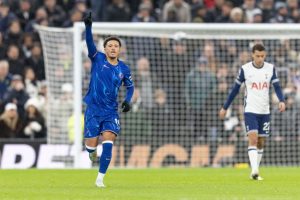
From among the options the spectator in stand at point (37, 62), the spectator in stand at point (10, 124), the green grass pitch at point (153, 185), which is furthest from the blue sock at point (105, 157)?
the spectator in stand at point (37, 62)

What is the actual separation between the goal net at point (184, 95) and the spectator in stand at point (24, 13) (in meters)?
2.91

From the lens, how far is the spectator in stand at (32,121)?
24969mm

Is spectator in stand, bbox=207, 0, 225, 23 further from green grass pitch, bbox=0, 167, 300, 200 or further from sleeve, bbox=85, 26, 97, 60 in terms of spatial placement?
sleeve, bbox=85, 26, 97, 60

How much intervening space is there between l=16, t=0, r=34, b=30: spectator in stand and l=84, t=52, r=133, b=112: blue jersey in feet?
41.0

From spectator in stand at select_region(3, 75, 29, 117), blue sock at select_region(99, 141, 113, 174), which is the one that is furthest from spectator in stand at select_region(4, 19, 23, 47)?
blue sock at select_region(99, 141, 113, 174)

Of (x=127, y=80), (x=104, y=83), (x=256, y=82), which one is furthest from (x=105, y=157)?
(x=256, y=82)

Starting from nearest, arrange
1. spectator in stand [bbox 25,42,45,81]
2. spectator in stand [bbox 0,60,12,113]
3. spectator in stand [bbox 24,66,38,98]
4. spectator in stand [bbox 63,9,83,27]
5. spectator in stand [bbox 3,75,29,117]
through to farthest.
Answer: spectator in stand [bbox 3,75,29,117], spectator in stand [bbox 0,60,12,113], spectator in stand [bbox 24,66,38,98], spectator in stand [bbox 25,42,45,81], spectator in stand [bbox 63,9,83,27]

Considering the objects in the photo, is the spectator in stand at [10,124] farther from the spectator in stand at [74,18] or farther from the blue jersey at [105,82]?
the blue jersey at [105,82]

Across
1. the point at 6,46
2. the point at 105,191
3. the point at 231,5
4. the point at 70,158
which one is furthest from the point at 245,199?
the point at 231,5

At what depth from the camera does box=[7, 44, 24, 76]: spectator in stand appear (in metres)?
26.2

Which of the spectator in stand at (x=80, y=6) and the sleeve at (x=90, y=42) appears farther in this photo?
the spectator in stand at (x=80, y=6)

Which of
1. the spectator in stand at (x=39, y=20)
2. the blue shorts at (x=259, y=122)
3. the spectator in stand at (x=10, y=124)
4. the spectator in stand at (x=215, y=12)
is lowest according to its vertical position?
the spectator in stand at (x=10, y=124)

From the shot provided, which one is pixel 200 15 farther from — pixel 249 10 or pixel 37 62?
pixel 37 62

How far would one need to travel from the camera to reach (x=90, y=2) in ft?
99.0
